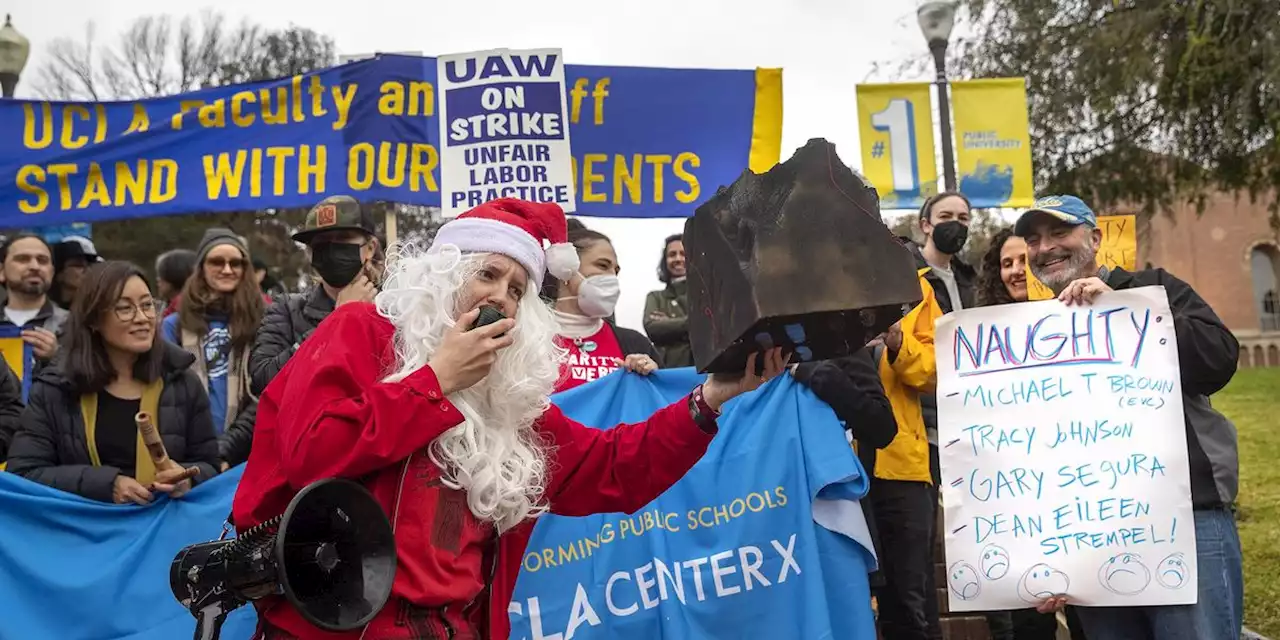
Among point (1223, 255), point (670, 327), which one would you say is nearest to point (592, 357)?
point (670, 327)

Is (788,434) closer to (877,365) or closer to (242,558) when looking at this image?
(877,365)

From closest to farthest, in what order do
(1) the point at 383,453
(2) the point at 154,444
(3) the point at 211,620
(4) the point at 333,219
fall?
(1) the point at 383,453, (3) the point at 211,620, (2) the point at 154,444, (4) the point at 333,219

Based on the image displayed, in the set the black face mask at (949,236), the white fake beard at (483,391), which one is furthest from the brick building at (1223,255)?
the white fake beard at (483,391)

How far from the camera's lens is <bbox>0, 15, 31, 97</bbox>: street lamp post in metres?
8.83

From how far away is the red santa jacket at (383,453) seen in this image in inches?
90.4

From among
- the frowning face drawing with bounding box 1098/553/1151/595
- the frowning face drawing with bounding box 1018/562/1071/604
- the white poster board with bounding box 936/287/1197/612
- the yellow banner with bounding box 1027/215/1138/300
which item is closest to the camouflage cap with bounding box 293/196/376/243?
the white poster board with bounding box 936/287/1197/612

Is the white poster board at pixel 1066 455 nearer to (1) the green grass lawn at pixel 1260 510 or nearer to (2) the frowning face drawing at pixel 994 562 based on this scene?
(2) the frowning face drawing at pixel 994 562

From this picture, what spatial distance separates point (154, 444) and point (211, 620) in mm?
1700

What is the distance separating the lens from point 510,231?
9.11 feet

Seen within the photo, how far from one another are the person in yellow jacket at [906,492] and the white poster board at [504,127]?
2.09 meters

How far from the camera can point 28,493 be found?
414 cm

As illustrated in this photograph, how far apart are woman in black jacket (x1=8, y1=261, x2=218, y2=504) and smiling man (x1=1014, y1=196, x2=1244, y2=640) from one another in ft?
10.9

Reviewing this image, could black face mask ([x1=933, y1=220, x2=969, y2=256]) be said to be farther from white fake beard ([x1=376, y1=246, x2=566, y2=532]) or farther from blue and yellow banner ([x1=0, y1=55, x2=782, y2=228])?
white fake beard ([x1=376, y1=246, x2=566, y2=532])

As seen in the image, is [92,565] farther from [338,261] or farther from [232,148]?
[232,148]
